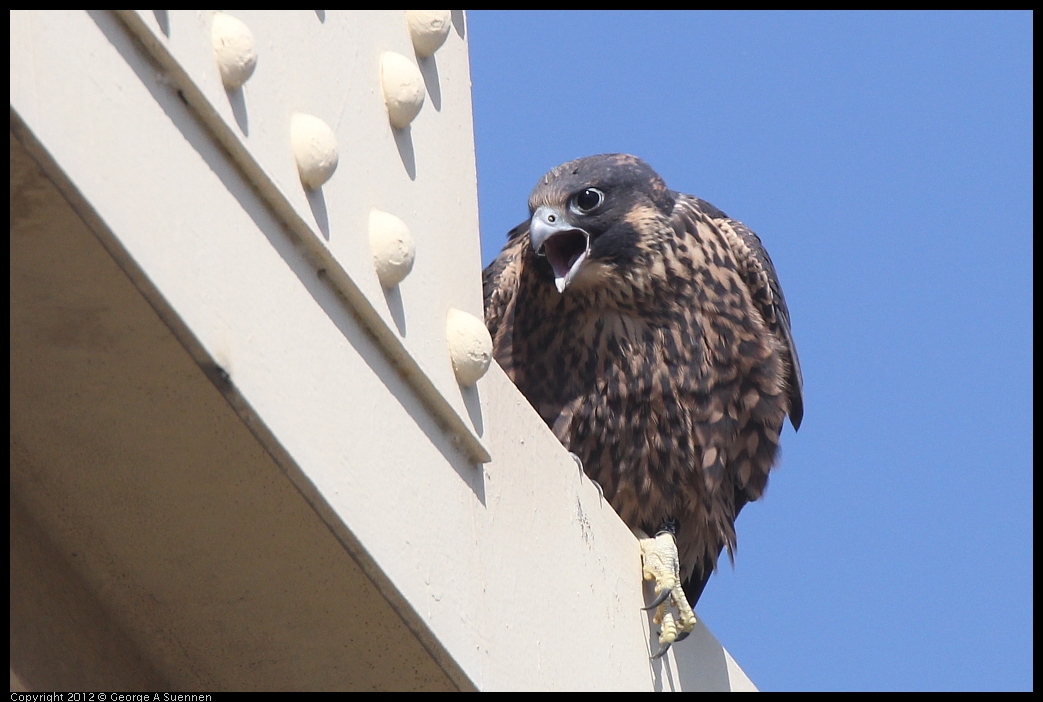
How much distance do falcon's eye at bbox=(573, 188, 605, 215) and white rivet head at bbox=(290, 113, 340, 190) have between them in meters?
2.58

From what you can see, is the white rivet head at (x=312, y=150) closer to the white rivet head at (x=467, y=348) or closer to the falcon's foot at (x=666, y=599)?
the white rivet head at (x=467, y=348)

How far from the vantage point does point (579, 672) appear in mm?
3016

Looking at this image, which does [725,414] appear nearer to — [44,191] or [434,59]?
[434,59]

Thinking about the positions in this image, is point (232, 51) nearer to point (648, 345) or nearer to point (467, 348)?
point (467, 348)

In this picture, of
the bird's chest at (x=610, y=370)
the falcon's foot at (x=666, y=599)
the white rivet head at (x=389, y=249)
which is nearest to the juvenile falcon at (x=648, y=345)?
the bird's chest at (x=610, y=370)

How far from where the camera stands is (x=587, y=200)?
4.90 m

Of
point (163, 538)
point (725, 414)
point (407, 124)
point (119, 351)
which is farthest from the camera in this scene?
point (725, 414)

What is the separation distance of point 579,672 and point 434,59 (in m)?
1.18

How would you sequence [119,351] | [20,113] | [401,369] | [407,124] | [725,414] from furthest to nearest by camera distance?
[725,414], [407,124], [401,369], [119,351], [20,113]

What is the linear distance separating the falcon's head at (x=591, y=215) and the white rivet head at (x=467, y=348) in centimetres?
199

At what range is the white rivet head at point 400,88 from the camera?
266 cm

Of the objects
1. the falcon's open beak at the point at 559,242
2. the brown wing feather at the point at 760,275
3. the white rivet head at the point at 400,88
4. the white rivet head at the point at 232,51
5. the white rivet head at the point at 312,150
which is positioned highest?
the white rivet head at the point at 232,51

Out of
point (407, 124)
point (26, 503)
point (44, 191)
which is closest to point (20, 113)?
point (44, 191)

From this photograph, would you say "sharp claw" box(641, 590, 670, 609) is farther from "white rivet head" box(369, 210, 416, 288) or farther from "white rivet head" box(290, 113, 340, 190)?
"white rivet head" box(290, 113, 340, 190)
